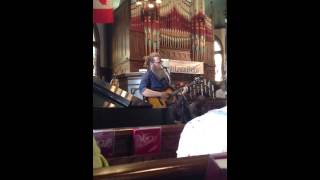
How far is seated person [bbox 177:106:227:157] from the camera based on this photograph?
1.54 meters

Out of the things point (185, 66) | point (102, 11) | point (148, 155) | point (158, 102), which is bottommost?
point (148, 155)

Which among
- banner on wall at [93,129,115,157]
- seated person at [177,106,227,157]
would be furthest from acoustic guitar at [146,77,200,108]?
banner on wall at [93,129,115,157]

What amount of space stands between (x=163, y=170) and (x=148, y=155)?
72cm

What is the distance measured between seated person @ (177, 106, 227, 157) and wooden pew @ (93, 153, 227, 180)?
18.1 inches

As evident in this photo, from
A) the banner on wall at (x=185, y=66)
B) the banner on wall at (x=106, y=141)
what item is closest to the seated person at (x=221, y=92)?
the banner on wall at (x=185, y=66)

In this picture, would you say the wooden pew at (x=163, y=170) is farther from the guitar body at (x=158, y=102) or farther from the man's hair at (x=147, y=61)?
the man's hair at (x=147, y=61)

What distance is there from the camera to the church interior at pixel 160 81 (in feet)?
4.48

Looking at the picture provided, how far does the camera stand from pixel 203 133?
1.59 m

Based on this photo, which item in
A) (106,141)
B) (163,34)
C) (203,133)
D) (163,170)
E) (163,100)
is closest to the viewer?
(163,170)

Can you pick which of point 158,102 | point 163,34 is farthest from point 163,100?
point 163,34

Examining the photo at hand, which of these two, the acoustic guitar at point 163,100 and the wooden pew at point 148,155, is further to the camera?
the acoustic guitar at point 163,100

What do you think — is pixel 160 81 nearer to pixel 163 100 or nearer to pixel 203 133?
pixel 163 100
